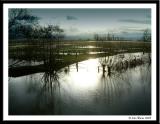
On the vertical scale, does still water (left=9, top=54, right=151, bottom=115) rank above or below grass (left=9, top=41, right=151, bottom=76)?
below

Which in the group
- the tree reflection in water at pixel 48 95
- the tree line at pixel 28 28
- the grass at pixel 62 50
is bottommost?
the tree reflection in water at pixel 48 95

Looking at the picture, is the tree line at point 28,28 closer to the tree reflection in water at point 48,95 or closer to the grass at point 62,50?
the grass at point 62,50

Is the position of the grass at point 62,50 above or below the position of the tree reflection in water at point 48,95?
above

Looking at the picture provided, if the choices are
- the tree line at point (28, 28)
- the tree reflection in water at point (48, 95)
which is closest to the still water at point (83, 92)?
the tree reflection in water at point (48, 95)

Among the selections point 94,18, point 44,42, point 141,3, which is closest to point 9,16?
point 44,42

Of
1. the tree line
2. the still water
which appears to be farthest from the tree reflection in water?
the tree line

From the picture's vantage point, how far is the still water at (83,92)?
3029 mm

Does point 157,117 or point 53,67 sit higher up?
point 53,67

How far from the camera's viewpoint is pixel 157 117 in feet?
9.87

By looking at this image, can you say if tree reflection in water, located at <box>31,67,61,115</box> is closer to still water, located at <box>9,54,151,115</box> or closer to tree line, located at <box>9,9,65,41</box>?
still water, located at <box>9,54,151,115</box>

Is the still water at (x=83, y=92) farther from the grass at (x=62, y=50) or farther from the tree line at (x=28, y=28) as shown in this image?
the tree line at (x=28, y=28)

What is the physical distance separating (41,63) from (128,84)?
1.78ft

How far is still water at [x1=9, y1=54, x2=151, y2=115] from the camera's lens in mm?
3029

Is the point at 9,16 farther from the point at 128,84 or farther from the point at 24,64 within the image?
the point at 128,84
